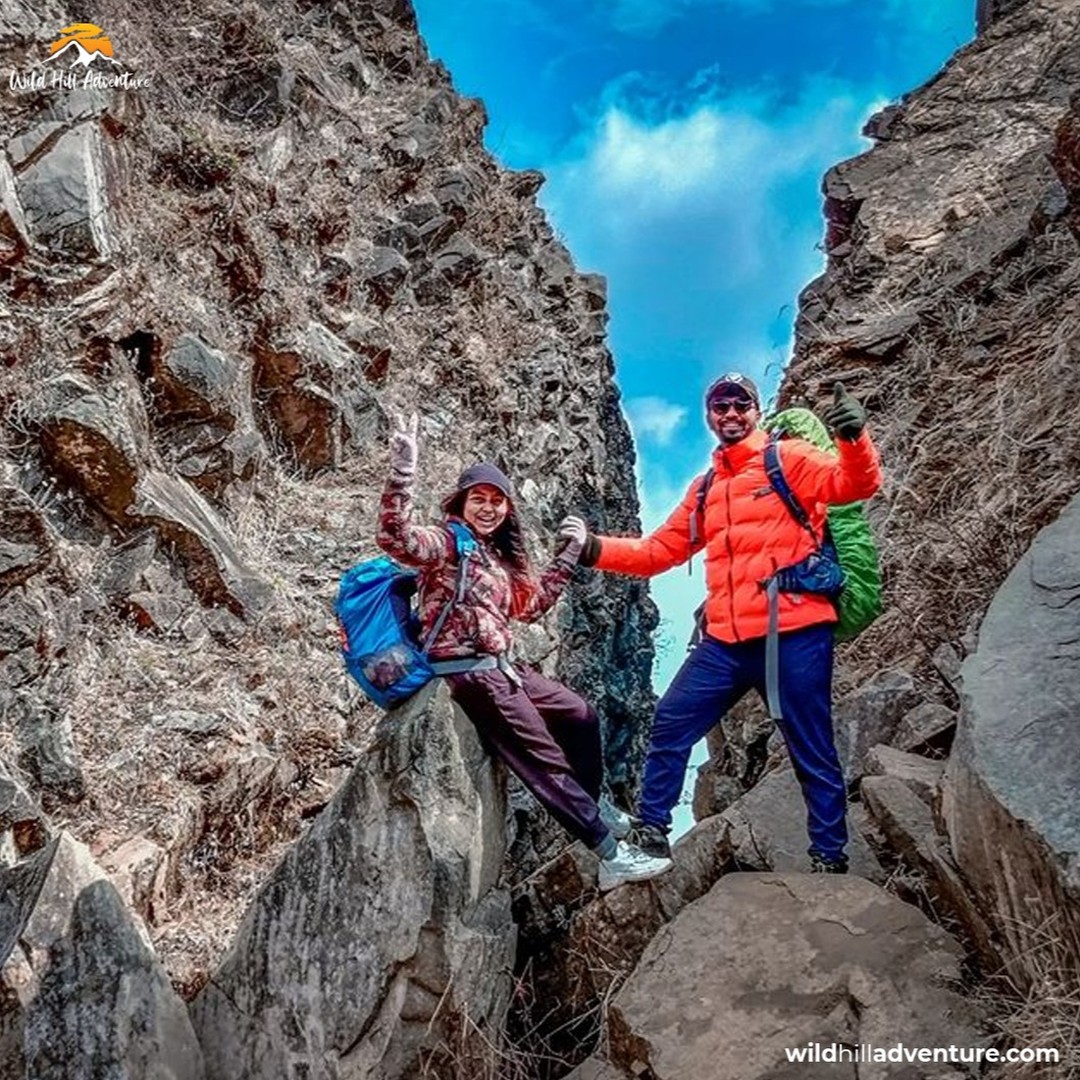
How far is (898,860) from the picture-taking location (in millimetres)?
4270

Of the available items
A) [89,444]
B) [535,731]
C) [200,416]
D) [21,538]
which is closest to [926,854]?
[535,731]

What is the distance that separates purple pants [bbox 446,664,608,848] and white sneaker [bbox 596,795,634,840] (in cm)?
7

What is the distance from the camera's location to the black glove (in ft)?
13.3

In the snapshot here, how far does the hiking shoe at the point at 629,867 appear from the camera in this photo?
4492 mm

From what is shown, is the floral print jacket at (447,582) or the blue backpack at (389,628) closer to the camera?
the floral print jacket at (447,582)

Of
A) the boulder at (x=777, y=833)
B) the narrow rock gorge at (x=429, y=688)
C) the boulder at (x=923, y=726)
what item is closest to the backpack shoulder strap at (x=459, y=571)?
the narrow rock gorge at (x=429, y=688)

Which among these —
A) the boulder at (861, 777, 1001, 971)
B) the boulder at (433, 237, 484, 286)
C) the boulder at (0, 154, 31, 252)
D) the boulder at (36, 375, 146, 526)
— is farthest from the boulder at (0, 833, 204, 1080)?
the boulder at (433, 237, 484, 286)

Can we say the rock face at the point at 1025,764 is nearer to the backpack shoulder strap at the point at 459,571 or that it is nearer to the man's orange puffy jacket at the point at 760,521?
the man's orange puffy jacket at the point at 760,521

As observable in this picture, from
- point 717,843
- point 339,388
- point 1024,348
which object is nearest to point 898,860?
point 717,843

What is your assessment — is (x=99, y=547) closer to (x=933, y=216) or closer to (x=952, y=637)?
(x=952, y=637)

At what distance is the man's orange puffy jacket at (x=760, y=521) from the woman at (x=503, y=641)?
2.49ft

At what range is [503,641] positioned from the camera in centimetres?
476

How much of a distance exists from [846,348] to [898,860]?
571cm

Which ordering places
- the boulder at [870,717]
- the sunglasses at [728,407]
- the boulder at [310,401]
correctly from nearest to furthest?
the sunglasses at [728,407], the boulder at [870,717], the boulder at [310,401]
